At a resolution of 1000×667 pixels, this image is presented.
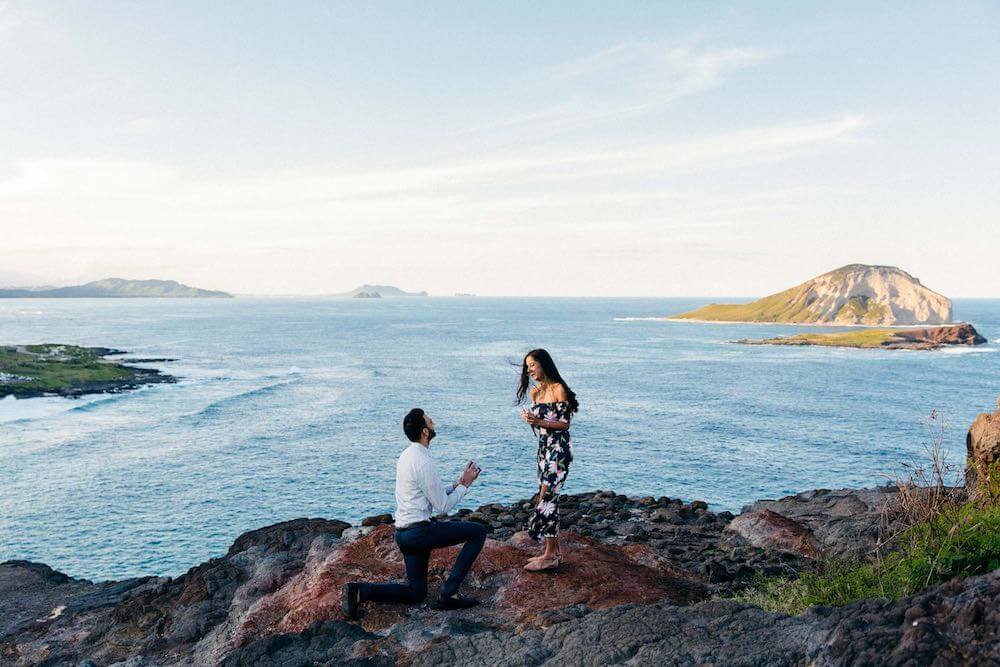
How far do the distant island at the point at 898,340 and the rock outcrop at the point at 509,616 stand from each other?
120109 millimetres

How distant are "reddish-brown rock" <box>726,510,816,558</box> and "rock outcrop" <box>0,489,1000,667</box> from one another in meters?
0.06

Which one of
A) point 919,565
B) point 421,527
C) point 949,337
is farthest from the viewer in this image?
point 949,337

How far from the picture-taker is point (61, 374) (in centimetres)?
7062

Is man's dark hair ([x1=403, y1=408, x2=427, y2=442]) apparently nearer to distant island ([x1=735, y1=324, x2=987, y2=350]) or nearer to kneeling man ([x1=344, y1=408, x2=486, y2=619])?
kneeling man ([x1=344, y1=408, x2=486, y2=619])

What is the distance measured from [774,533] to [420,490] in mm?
10296

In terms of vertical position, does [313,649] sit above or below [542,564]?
below

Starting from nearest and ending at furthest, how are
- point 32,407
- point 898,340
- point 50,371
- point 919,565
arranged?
point 919,565 → point 32,407 → point 50,371 → point 898,340

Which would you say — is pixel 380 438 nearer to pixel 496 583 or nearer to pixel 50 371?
pixel 496 583

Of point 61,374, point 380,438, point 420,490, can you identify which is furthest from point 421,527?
point 61,374

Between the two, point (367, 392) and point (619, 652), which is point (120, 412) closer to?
point (367, 392)

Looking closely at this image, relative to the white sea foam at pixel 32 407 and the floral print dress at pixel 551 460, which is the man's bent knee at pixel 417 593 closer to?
the floral print dress at pixel 551 460

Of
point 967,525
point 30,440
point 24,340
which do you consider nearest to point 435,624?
point 967,525

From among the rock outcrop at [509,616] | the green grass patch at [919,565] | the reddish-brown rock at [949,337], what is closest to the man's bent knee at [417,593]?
the rock outcrop at [509,616]

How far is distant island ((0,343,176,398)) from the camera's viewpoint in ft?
209
